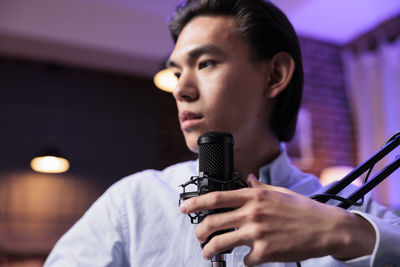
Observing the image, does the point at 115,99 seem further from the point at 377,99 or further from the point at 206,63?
the point at 206,63

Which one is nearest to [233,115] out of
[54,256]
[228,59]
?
[228,59]

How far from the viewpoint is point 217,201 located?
65 centimetres

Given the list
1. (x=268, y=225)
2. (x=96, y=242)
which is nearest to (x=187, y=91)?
(x=96, y=242)

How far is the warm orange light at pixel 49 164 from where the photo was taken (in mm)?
4480

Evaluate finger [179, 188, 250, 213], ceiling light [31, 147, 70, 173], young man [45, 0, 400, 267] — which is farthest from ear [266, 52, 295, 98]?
ceiling light [31, 147, 70, 173]

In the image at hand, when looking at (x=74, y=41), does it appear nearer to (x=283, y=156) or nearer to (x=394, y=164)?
(x=283, y=156)

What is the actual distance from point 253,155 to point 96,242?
475 millimetres

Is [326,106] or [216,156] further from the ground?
[326,106]

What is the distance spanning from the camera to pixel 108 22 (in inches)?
173

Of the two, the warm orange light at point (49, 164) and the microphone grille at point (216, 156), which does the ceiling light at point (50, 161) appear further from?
the microphone grille at point (216, 156)

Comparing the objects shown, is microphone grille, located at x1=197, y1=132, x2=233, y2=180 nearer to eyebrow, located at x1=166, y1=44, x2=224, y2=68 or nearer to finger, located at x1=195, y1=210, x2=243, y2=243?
finger, located at x1=195, y1=210, x2=243, y2=243

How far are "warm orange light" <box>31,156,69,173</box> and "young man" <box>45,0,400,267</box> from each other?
3398mm

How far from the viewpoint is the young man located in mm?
1081

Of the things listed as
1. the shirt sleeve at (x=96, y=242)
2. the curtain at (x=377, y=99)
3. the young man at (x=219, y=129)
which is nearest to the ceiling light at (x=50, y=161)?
the curtain at (x=377, y=99)
